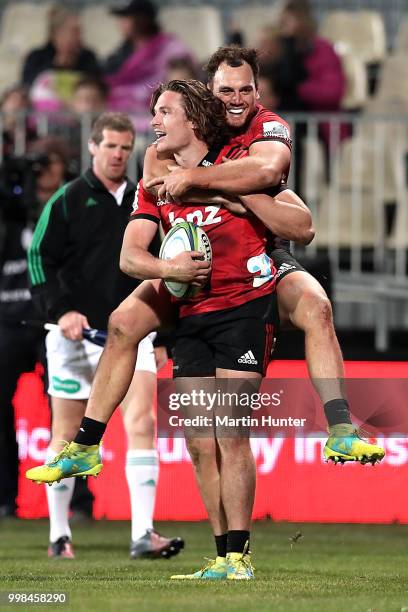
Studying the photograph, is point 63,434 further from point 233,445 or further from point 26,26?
point 26,26

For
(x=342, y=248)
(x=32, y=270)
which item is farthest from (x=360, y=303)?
(x=32, y=270)

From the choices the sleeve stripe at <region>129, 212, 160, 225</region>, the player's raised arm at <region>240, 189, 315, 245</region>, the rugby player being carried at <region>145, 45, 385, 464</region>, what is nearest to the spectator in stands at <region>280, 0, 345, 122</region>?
the rugby player being carried at <region>145, 45, 385, 464</region>

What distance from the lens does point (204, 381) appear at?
7.32 m

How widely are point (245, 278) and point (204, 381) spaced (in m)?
0.53

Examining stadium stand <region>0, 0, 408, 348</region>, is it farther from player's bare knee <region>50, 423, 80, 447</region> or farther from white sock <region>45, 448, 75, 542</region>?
white sock <region>45, 448, 75, 542</region>

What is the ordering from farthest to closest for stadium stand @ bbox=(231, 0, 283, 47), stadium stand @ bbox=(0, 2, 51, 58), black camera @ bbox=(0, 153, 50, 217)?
1. stadium stand @ bbox=(0, 2, 51, 58)
2. stadium stand @ bbox=(231, 0, 283, 47)
3. black camera @ bbox=(0, 153, 50, 217)

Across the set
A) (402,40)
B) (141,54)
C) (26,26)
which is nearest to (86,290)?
(141,54)

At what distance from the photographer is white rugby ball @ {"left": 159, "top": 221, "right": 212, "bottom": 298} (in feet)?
23.4

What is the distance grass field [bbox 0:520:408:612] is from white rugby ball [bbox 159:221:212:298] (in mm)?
1378

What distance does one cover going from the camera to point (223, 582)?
7.20 m

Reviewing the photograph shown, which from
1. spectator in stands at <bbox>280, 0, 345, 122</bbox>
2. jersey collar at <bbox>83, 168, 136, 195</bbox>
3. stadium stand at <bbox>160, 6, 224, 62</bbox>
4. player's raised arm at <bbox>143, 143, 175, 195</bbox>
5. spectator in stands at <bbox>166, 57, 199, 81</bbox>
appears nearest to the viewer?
player's raised arm at <bbox>143, 143, 175, 195</bbox>

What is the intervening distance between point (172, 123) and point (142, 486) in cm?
257

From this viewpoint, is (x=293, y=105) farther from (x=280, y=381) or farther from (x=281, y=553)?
(x=280, y=381)

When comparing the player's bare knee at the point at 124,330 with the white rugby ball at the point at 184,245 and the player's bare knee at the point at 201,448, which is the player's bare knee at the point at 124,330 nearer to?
the white rugby ball at the point at 184,245
